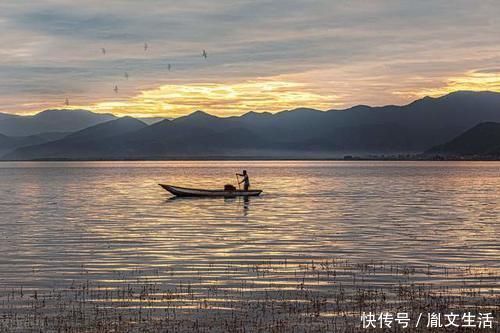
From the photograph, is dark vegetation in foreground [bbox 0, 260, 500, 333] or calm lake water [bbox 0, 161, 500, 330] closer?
dark vegetation in foreground [bbox 0, 260, 500, 333]

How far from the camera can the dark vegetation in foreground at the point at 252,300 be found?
64.5 ft

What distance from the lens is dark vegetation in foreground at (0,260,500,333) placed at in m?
19.7

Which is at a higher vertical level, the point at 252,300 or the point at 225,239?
the point at 252,300

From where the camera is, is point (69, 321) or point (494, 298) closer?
point (69, 321)

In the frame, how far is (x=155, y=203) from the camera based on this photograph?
249 feet

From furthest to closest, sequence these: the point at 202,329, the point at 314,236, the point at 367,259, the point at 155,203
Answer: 1. the point at 155,203
2. the point at 314,236
3. the point at 367,259
4. the point at 202,329

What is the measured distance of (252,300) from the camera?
2284 centimetres

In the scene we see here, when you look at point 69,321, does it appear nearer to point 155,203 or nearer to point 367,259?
point 367,259

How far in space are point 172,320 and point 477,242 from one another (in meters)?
23.8

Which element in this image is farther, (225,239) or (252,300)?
(225,239)

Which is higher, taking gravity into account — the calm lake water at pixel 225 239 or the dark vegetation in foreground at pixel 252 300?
the dark vegetation in foreground at pixel 252 300

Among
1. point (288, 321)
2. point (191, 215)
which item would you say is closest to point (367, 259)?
point (288, 321)

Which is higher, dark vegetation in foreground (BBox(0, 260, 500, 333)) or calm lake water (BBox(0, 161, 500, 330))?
dark vegetation in foreground (BBox(0, 260, 500, 333))

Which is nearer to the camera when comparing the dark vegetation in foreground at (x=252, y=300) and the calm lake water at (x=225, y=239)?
the dark vegetation in foreground at (x=252, y=300)
